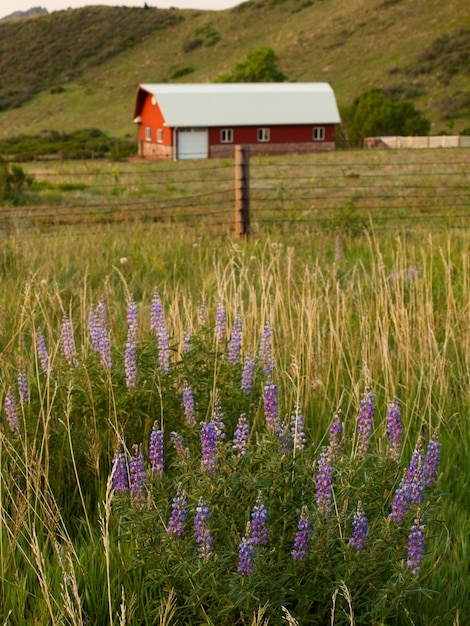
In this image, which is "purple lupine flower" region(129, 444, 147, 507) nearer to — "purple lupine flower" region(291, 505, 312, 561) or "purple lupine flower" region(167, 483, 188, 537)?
"purple lupine flower" region(167, 483, 188, 537)

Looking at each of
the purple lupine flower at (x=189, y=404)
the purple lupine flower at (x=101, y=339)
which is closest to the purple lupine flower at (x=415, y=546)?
the purple lupine flower at (x=189, y=404)

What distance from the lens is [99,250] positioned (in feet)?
23.4

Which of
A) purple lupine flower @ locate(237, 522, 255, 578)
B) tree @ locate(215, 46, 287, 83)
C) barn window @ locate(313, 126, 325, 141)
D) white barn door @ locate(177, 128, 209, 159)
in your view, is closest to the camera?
purple lupine flower @ locate(237, 522, 255, 578)

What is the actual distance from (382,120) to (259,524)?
4484cm

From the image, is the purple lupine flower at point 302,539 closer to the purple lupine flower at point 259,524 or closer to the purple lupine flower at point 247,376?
the purple lupine flower at point 259,524

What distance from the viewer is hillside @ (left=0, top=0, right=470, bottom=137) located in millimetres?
63500

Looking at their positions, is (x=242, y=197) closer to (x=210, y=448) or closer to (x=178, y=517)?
(x=210, y=448)

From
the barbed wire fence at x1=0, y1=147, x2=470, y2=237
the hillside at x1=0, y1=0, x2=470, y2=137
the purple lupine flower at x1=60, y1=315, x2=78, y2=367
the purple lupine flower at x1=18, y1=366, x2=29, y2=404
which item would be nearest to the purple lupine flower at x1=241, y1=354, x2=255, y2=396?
the purple lupine flower at x1=60, y1=315, x2=78, y2=367

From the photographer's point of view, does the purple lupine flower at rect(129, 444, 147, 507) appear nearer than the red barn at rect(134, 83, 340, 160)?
Yes

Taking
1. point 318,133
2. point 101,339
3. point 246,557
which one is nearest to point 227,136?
point 318,133

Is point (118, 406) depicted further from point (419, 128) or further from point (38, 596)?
point (419, 128)

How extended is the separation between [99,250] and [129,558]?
16.2 feet

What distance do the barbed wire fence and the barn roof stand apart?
608 inches

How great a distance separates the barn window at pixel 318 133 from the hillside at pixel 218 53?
957cm
